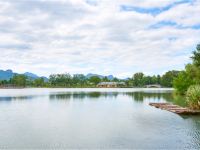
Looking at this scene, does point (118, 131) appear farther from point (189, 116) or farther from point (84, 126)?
point (189, 116)

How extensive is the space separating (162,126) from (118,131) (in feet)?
19.7

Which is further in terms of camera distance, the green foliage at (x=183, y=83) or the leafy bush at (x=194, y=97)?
the green foliage at (x=183, y=83)

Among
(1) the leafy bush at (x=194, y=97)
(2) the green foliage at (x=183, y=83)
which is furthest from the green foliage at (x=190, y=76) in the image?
(1) the leafy bush at (x=194, y=97)

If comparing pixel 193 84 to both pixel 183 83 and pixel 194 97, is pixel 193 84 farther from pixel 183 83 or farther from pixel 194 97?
pixel 194 97

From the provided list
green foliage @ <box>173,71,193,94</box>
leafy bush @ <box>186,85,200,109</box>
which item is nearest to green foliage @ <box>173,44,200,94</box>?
green foliage @ <box>173,71,193,94</box>

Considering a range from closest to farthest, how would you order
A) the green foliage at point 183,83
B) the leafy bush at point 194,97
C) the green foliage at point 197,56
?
the leafy bush at point 194,97
the green foliage at point 197,56
the green foliage at point 183,83

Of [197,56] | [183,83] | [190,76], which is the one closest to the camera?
[197,56]

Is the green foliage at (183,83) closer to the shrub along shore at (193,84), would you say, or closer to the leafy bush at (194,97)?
the shrub along shore at (193,84)

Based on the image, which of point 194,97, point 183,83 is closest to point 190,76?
point 183,83

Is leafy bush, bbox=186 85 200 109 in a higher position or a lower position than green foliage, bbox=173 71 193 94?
lower

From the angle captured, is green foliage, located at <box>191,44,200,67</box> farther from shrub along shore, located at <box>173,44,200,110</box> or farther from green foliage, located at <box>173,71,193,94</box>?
green foliage, located at <box>173,71,193,94</box>

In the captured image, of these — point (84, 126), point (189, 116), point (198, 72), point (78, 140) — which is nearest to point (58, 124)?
point (84, 126)

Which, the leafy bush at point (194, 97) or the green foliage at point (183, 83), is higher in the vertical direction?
the green foliage at point (183, 83)

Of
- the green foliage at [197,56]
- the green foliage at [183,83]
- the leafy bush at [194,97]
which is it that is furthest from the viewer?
the green foliage at [183,83]
